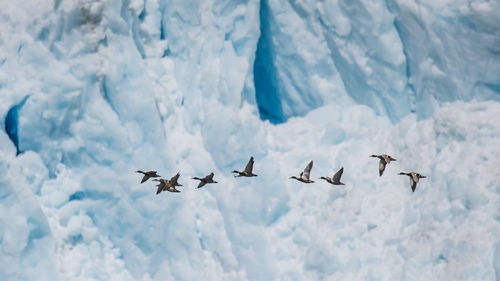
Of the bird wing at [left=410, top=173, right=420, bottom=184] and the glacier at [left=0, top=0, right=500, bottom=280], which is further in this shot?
the glacier at [left=0, top=0, right=500, bottom=280]

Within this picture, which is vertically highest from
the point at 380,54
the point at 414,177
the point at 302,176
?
the point at 414,177

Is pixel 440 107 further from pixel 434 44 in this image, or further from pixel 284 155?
pixel 284 155

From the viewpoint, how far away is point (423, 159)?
969 inches

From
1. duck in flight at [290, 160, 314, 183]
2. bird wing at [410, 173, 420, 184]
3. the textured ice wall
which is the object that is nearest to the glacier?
the textured ice wall

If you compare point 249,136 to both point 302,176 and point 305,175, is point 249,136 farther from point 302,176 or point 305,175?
point 305,175

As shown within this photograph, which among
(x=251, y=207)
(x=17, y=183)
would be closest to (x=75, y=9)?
(x=17, y=183)

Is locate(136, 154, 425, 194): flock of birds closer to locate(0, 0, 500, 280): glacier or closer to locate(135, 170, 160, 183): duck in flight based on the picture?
locate(135, 170, 160, 183): duck in flight

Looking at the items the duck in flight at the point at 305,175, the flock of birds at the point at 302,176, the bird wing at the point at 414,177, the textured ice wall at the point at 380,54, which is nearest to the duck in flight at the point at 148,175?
the flock of birds at the point at 302,176

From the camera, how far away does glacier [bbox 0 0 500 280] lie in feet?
76.7

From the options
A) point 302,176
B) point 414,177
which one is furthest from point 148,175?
point 414,177

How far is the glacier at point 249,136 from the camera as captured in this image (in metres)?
23.4

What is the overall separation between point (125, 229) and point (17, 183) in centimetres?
249

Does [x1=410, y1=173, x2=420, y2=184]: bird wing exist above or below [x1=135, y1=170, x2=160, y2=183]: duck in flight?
above

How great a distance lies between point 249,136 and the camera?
25.6 meters
